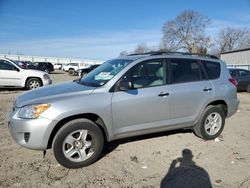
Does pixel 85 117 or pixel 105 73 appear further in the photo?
pixel 105 73

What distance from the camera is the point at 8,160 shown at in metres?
4.71

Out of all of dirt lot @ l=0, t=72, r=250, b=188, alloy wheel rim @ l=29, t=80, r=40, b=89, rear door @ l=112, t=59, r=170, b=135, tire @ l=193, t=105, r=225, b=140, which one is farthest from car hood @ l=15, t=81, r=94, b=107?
alloy wheel rim @ l=29, t=80, r=40, b=89

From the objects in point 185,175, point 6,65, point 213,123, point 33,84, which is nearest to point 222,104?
point 213,123

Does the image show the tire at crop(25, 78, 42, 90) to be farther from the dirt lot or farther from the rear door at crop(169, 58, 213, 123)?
the rear door at crop(169, 58, 213, 123)

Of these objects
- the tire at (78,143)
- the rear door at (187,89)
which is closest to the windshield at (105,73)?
the tire at (78,143)

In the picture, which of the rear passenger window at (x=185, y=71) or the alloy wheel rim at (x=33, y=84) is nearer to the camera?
the rear passenger window at (x=185, y=71)

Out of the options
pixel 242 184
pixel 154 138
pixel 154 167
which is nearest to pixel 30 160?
pixel 154 167

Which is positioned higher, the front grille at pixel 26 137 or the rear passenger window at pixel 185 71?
the rear passenger window at pixel 185 71

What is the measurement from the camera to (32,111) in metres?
4.20

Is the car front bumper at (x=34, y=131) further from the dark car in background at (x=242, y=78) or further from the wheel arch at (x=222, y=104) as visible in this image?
the dark car in background at (x=242, y=78)

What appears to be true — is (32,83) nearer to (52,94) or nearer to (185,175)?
(52,94)

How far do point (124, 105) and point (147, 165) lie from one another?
1069mm

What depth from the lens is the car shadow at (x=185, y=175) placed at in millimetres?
3980

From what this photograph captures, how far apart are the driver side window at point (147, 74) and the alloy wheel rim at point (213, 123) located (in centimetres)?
151
